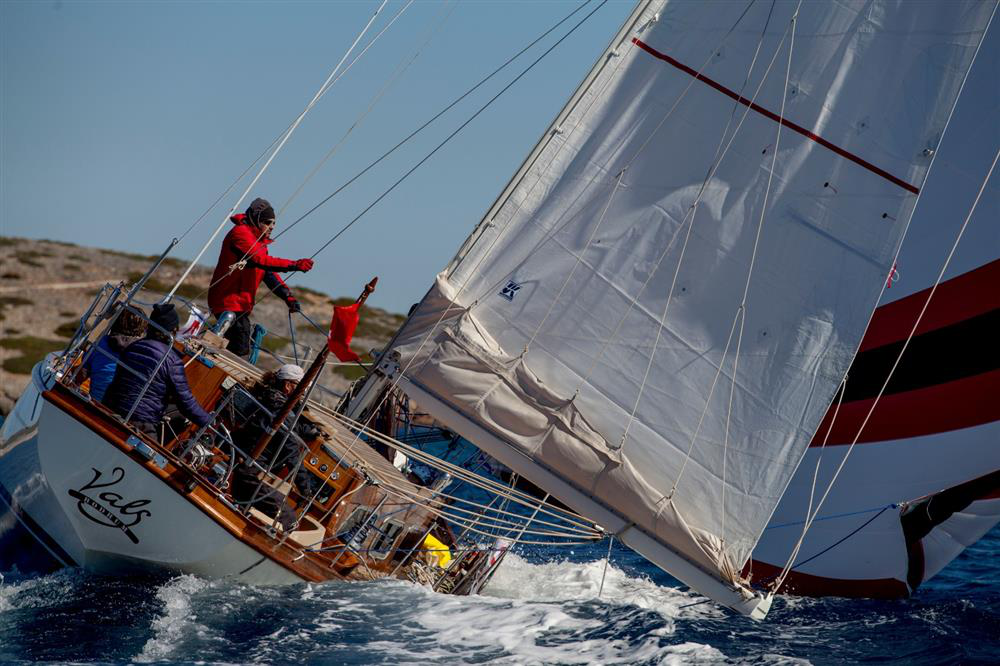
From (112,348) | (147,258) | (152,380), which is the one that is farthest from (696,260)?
(147,258)

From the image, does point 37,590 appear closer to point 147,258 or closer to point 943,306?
point 943,306

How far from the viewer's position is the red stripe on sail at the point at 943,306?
12141 millimetres

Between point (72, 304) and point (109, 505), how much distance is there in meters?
35.5

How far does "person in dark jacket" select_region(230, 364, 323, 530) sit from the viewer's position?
9.73 metres

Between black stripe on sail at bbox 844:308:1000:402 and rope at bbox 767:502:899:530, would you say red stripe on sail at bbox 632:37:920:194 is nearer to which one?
black stripe on sail at bbox 844:308:1000:402

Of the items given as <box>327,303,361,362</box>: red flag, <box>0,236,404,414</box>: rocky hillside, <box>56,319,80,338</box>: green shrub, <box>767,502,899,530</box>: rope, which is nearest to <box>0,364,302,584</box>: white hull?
<box>327,303,361,362</box>: red flag

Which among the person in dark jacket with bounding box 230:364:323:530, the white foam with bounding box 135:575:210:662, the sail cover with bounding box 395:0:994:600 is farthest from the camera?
the person in dark jacket with bounding box 230:364:323:530

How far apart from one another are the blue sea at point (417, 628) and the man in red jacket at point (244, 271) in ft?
11.0

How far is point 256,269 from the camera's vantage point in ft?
Result: 38.4

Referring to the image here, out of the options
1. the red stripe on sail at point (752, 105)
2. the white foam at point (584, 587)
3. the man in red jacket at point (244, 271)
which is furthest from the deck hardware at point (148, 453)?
the red stripe on sail at point (752, 105)

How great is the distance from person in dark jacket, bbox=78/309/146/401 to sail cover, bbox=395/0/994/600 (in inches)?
91.5

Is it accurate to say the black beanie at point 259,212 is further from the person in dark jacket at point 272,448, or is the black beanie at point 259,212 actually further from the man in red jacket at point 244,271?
the person in dark jacket at point 272,448

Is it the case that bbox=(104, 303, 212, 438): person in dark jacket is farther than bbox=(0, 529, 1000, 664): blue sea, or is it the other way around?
bbox=(104, 303, 212, 438): person in dark jacket

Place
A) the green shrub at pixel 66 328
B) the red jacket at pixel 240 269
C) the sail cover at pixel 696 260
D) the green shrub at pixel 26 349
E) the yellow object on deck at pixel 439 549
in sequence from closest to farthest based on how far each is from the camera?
the sail cover at pixel 696 260, the red jacket at pixel 240 269, the yellow object on deck at pixel 439 549, the green shrub at pixel 26 349, the green shrub at pixel 66 328
